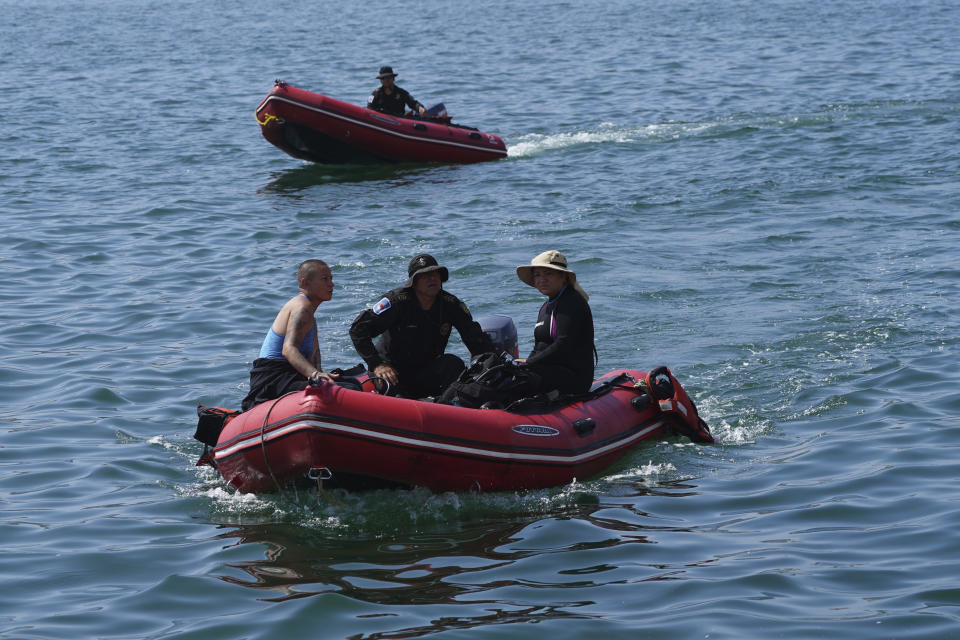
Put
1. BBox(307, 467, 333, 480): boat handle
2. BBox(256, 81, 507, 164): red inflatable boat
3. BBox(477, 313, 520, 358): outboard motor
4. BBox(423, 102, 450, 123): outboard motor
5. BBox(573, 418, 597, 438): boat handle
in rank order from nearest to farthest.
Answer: BBox(307, 467, 333, 480): boat handle → BBox(573, 418, 597, 438): boat handle → BBox(477, 313, 520, 358): outboard motor → BBox(256, 81, 507, 164): red inflatable boat → BBox(423, 102, 450, 123): outboard motor

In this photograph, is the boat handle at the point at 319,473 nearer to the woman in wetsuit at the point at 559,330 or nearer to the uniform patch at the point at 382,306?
the uniform patch at the point at 382,306

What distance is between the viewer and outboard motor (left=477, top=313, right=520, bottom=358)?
887 cm

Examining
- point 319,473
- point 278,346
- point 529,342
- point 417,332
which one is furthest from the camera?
point 529,342

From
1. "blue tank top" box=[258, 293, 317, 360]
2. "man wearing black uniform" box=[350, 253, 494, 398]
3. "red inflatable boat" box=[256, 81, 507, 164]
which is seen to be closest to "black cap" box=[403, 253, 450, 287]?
"man wearing black uniform" box=[350, 253, 494, 398]

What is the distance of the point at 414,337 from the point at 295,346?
109 cm

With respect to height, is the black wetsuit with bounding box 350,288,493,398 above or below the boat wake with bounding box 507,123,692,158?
below

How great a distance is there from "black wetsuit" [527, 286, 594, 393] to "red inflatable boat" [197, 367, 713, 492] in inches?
8.3

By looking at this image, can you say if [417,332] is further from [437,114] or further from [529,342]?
[437,114]

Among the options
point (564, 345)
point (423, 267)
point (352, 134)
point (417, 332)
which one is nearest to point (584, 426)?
point (564, 345)

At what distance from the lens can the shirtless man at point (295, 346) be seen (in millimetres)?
7398

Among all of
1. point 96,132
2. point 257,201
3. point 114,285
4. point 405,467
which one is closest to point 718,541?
point 405,467

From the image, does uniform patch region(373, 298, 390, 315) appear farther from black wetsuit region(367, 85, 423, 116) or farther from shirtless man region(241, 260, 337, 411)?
black wetsuit region(367, 85, 423, 116)

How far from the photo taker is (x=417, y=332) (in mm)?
8273

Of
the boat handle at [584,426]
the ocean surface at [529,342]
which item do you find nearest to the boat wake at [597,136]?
the ocean surface at [529,342]
